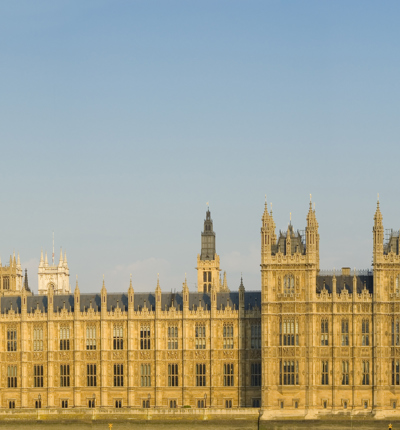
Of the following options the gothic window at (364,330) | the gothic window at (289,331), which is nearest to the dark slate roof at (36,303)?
the gothic window at (289,331)

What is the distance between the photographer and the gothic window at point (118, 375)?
159375 mm

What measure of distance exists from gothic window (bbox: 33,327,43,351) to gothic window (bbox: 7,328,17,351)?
8.72ft

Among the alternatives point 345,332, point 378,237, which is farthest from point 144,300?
point 378,237

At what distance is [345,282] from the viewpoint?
6053 inches

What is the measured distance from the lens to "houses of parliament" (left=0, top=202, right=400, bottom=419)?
494ft

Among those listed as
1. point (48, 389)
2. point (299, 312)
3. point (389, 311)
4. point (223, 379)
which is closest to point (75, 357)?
point (48, 389)

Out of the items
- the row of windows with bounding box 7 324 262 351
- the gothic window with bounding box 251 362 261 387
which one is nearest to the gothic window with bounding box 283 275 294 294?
the row of windows with bounding box 7 324 262 351

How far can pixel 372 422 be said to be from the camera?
487 ft

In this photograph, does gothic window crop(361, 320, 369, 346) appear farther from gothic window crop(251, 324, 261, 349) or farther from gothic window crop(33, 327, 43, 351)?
gothic window crop(33, 327, 43, 351)

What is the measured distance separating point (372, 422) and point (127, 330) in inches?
1390

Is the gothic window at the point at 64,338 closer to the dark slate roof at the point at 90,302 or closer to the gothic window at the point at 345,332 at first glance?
the dark slate roof at the point at 90,302

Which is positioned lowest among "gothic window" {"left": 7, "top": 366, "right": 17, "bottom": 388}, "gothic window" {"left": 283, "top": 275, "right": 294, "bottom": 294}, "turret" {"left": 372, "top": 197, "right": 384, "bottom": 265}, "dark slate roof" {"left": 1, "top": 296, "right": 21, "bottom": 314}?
"gothic window" {"left": 7, "top": 366, "right": 17, "bottom": 388}

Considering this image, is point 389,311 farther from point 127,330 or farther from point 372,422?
point 127,330

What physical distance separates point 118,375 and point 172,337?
29.7 ft
